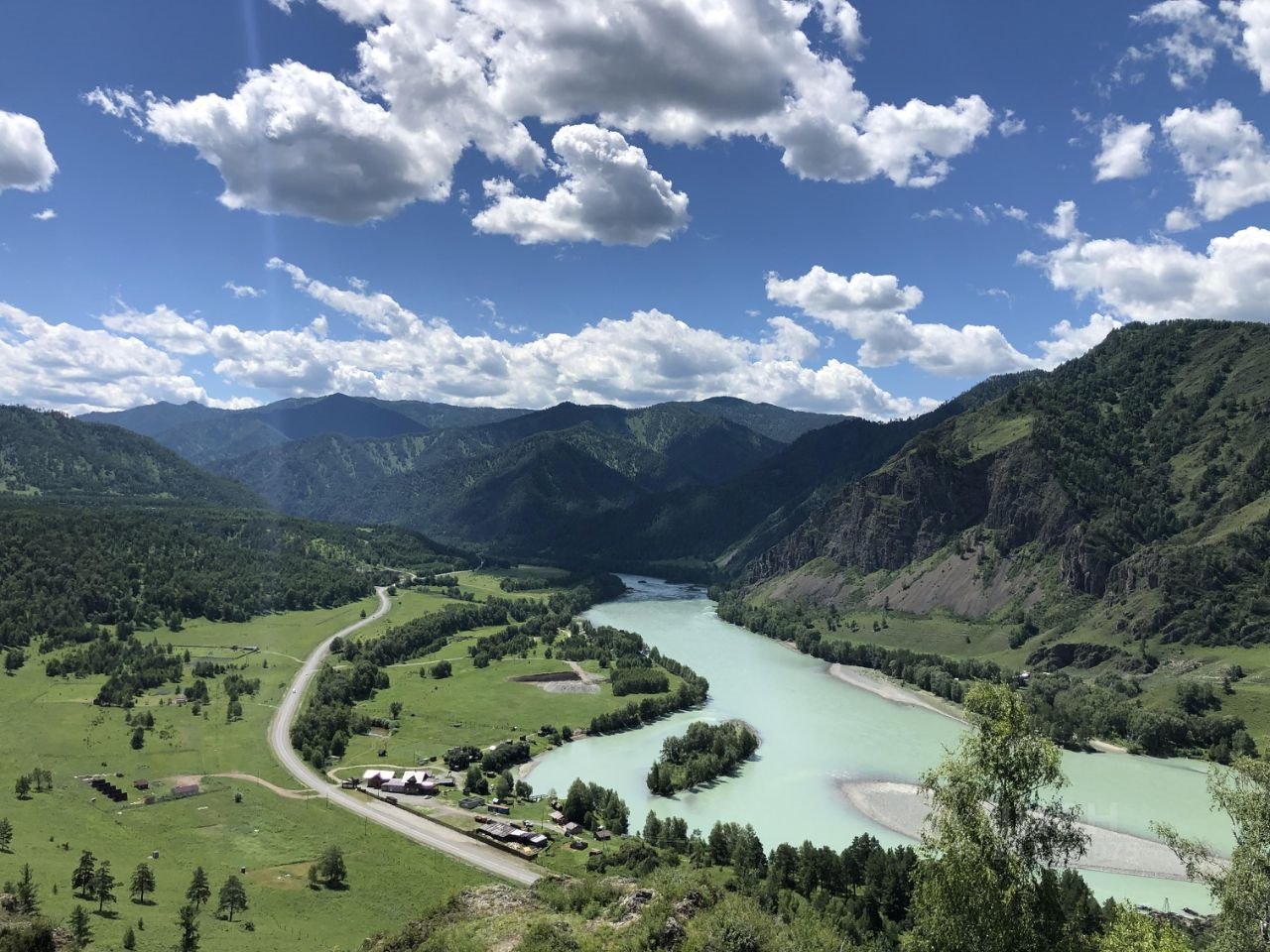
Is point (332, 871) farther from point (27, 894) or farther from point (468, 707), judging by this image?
point (468, 707)

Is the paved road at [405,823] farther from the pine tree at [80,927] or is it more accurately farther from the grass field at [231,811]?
the pine tree at [80,927]

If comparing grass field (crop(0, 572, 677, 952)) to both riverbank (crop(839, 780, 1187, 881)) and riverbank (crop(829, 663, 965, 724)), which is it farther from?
riverbank (crop(829, 663, 965, 724))

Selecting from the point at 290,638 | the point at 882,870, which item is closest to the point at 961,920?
the point at 882,870

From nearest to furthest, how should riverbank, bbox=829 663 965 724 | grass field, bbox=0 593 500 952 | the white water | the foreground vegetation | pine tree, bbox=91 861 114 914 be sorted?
1. the foreground vegetation
2. pine tree, bbox=91 861 114 914
3. grass field, bbox=0 593 500 952
4. the white water
5. riverbank, bbox=829 663 965 724

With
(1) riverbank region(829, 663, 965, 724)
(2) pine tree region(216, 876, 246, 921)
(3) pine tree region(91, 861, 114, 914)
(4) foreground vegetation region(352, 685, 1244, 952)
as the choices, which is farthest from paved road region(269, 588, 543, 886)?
(1) riverbank region(829, 663, 965, 724)

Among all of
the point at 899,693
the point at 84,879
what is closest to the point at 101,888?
the point at 84,879
